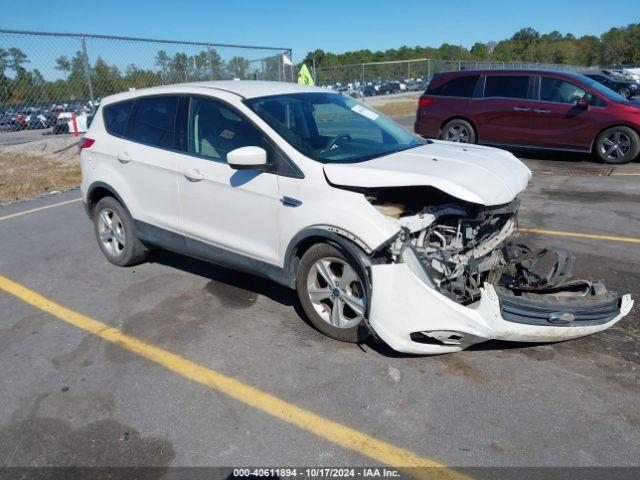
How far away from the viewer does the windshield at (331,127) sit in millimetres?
4004

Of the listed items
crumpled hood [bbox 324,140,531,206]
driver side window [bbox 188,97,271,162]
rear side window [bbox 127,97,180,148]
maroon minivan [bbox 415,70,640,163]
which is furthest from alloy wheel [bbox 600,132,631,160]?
rear side window [bbox 127,97,180,148]

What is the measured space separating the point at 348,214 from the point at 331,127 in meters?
1.32

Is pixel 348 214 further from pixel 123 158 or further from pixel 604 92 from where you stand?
pixel 604 92

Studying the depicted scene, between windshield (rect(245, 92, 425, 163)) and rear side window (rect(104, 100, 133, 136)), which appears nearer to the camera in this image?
windshield (rect(245, 92, 425, 163))

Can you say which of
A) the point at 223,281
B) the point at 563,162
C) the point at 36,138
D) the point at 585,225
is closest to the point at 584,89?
the point at 563,162

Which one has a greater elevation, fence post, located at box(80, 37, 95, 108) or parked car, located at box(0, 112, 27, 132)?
fence post, located at box(80, 37, 95, 108)

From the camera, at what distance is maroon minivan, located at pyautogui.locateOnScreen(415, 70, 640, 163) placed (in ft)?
33.3

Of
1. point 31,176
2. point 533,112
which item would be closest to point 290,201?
point 533,112

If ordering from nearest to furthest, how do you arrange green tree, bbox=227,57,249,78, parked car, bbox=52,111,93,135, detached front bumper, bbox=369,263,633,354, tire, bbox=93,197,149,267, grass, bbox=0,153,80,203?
detached front bumper, bbox=369,263,633,354
tire, bbox=93,197,149,267
grass, bbox=0,153,80,203
parked car, bbox=52,111,93,135
green tree, bbox=227,57,249,78

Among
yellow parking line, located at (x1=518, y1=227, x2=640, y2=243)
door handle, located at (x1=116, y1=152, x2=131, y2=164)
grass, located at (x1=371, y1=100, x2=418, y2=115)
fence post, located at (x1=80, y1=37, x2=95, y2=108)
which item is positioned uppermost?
fence post, located at (x1=80, y1=37, x2=95, y2=108)

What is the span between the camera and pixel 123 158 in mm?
5043

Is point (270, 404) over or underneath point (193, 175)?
underneath

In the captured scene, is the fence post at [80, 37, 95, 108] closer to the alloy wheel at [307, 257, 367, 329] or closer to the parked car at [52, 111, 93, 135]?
the parked car at [52, 111, 93, 135]

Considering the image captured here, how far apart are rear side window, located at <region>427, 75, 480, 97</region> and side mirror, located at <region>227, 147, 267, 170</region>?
8.86 meters
